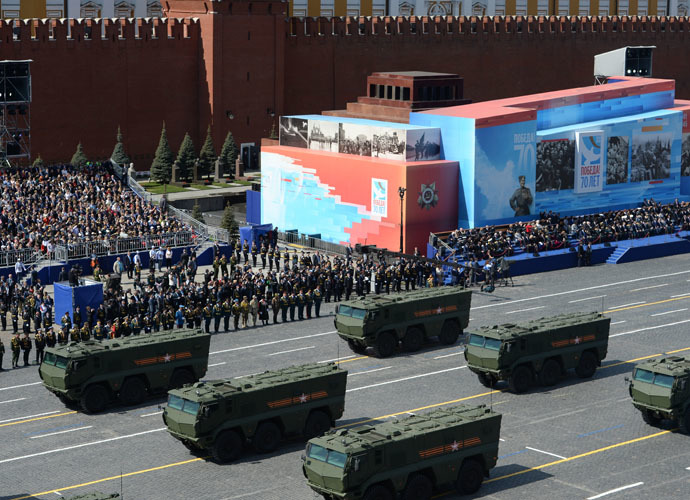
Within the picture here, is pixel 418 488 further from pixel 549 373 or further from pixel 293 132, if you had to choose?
pixel 293 132

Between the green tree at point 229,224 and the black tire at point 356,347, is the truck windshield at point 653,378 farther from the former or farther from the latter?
the green tree at point 229,224

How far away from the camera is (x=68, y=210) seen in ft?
219

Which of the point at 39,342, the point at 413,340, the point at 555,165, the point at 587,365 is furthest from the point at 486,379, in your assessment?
the point at 555,165

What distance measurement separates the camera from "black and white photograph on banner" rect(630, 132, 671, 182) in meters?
80.2

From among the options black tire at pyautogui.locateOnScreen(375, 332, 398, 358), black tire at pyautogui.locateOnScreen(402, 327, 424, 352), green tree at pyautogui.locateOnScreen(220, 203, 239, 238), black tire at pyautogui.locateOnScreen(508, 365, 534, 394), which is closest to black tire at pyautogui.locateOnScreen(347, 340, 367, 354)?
black tire at pyautogui.locateOnScreen(375, 332, 398, 358)

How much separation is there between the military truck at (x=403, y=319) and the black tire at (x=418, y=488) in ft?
47.7

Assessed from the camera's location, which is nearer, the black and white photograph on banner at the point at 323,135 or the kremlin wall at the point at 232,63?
the black and white photograph on banner at the point at 323,135

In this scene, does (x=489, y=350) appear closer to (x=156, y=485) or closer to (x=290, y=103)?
(x=156, y=485)

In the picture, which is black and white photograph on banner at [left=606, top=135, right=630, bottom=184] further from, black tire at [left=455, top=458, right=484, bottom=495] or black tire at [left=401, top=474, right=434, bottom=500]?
black tire at [left=401, top=474, right=434, bottom=500]

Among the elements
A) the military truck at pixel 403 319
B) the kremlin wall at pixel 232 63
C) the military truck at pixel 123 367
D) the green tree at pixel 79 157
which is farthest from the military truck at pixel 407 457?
the kremlin wall at pixel 232 63

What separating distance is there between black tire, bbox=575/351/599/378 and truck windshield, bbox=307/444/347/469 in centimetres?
1540

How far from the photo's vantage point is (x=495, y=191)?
72688 mm

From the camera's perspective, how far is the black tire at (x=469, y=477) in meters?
34.8

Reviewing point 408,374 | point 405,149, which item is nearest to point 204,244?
point 405,149
